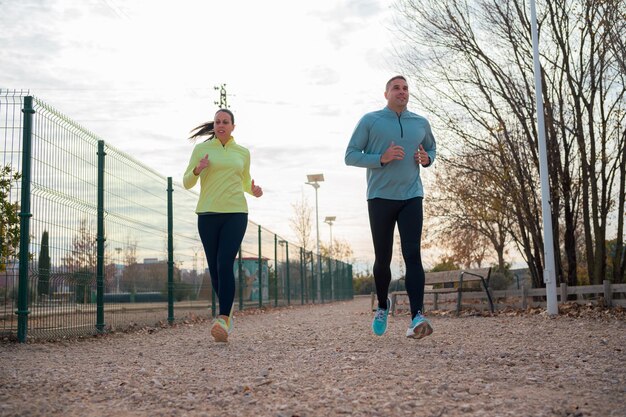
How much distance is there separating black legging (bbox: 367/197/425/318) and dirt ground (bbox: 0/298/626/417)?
47 cm

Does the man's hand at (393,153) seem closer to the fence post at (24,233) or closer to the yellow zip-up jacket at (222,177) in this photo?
the yellow zip-up jacket at (222,177)

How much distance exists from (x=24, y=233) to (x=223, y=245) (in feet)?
5.80

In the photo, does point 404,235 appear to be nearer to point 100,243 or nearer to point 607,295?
point 100,243

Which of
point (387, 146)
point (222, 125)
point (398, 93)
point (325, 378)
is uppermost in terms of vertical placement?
point (398, 93)

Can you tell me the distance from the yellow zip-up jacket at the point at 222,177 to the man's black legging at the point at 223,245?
83 millimetres

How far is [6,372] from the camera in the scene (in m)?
4.29

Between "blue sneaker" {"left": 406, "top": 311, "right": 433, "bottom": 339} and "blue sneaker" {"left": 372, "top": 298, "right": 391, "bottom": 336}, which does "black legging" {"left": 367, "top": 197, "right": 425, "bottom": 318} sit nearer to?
"blue sneaker" {"left": 406, "top": 311, "right": 433, "bottom": 339}

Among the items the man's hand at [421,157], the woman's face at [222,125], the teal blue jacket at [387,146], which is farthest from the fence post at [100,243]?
the man's hand at [421,157]

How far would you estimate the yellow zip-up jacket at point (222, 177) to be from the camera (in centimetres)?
645

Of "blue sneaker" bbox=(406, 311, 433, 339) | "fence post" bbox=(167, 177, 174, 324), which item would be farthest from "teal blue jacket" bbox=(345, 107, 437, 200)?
"fence post" bbox=(167, 177, 174, 324)

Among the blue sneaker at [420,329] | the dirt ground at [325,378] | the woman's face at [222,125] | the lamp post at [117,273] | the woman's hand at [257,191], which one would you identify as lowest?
the dirt ground at [325,378]

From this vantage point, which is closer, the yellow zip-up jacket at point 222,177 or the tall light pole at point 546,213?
the yellow zip-up jacket at point 222,177

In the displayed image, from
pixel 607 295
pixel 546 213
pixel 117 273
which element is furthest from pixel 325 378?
pixel 607 295

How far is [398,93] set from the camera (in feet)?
20.0
